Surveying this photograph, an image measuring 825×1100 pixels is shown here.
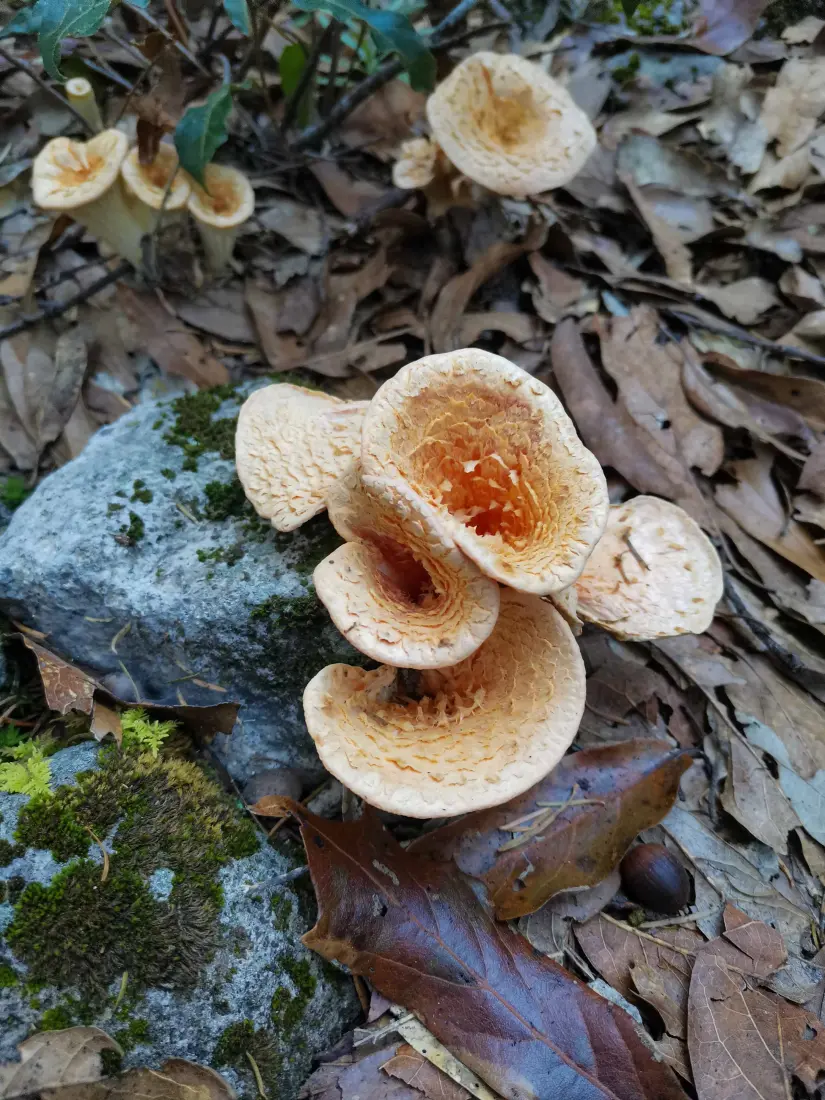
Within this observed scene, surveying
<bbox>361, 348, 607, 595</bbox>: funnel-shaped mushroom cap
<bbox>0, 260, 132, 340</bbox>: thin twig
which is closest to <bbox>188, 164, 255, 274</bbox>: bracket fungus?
<bbox>0, 260, 132, 340</bbox>: thin twig

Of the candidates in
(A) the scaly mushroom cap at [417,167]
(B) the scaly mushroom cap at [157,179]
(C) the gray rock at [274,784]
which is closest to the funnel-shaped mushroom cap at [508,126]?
(A) the scaly mushroom cap at [417,167]

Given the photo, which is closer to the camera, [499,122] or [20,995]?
[20,995]

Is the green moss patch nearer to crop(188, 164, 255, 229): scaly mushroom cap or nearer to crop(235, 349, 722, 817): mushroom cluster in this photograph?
crop(235, 349, 722, 817): mushroom cluster

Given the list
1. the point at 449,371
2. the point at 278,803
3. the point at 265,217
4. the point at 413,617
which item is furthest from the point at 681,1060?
the point at 265,217

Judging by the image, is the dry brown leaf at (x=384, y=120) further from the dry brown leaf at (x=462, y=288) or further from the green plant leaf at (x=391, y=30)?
the green plant leaf at (x=391, y=30)

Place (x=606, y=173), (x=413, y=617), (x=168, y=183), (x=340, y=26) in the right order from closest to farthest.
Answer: (x=413, y=617)
(x=168, y=183)
(x=340, y=26)
(x=606, y=173)

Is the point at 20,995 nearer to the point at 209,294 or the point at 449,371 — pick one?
the point at 449,371

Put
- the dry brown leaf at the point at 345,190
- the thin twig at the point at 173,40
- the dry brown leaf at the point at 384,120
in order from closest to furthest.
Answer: the thin twig at the point at 173,40 → the dry brown leaf at the point at 345,190 → the dry brown leaf at the point at 384,120
